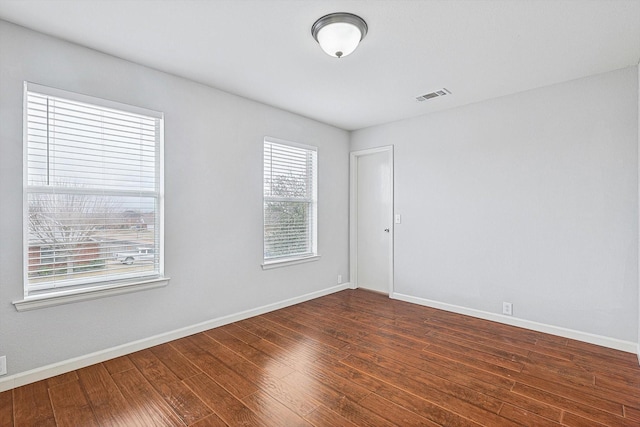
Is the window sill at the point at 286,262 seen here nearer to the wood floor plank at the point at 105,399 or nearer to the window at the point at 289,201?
the window at the point at 289,201

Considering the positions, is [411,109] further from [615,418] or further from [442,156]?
[615,418]

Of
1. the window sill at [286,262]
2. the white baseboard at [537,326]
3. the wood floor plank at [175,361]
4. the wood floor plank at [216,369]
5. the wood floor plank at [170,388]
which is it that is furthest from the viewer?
the window sill at [286,262]

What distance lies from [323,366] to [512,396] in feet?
4.39

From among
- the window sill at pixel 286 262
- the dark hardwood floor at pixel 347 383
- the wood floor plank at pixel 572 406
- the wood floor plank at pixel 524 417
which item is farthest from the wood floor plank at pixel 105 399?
the wood floor plank at pixel 572 406

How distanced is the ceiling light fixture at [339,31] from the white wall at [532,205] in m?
1.83

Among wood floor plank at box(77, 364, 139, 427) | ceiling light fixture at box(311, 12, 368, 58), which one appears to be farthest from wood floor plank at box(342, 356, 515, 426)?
ceiling light fixture at box(311, 12, 368, 58)

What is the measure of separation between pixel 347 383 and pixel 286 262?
2003 millimetres

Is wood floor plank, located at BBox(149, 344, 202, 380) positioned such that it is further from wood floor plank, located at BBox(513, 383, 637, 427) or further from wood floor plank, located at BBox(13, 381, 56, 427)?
wood floor plank, located at BBox(513, 383, 637, 427)

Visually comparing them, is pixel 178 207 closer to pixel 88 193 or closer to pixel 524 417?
pixel 88 193

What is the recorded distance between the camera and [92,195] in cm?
258

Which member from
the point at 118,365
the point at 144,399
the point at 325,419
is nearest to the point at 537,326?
the point at 325,419

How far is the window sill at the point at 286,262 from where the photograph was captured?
388cm

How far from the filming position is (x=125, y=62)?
273 centimetres

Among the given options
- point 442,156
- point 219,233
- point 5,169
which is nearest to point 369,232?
point 442,156
